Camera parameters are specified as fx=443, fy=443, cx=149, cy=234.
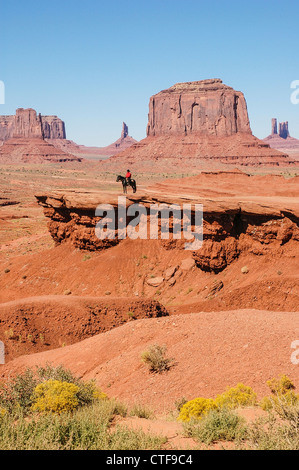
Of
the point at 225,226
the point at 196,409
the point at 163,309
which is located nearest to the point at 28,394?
the point at 196,409

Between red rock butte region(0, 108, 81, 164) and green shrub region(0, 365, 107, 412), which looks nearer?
green shrub region(0, 365, 107, 412)

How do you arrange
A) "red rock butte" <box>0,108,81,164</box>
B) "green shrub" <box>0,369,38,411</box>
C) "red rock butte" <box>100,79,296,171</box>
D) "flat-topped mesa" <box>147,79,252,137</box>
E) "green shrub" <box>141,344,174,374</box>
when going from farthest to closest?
1. "red rock butte" <box>0,108,81,164</box>
2. "flat-topped mesa" <box>147,79,252,137</box>
3. "red rock butte" <box>100,79,296,171</box>
4. "green shrub" <box>141,344,174,374</box>
5. "green shrub" <box>0,369,38,411</box>

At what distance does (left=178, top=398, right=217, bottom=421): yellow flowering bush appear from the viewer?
713 centimetres

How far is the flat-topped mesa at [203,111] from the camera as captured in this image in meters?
138

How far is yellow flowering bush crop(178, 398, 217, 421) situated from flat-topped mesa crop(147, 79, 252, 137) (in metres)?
136

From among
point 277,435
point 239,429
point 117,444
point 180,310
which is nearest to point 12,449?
point 117,444

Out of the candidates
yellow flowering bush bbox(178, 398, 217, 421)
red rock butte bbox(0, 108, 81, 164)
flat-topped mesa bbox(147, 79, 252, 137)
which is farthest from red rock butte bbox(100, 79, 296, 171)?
yellow flowering bush bbox(178, 398, 217, 421)

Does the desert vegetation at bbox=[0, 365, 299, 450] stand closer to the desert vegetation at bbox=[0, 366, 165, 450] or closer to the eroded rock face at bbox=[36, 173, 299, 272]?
the desert vegetation at bbox=[0, 366, 165, 450]

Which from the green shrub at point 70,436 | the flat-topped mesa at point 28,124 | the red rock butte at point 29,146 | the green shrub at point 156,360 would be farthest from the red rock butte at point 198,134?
the green shrub at point 70,436

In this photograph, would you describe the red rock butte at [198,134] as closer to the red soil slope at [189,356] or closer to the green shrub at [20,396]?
the red soil slope at [189,356]

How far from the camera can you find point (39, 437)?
574cm

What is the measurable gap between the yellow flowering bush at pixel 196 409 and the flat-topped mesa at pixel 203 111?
136 m
